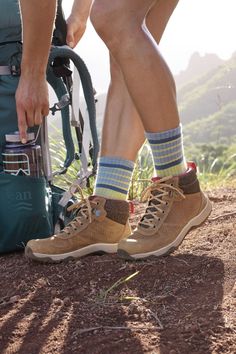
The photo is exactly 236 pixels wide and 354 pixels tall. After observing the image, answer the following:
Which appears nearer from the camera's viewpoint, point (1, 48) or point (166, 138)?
point (166, 138)

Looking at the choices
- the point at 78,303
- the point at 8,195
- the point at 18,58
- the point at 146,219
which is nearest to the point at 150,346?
the point at 78,303

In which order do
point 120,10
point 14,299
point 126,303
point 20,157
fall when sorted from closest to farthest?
point 126,303, point 14,299, point 120,10, point 20,157

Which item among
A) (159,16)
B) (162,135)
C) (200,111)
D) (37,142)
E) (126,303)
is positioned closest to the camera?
(126,303)

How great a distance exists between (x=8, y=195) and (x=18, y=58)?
0.63 meters

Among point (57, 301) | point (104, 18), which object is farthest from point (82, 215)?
point (104, 18)

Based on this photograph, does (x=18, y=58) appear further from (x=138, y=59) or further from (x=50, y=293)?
(x=50, y=293)

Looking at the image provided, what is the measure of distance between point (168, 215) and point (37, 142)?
2.85 feet

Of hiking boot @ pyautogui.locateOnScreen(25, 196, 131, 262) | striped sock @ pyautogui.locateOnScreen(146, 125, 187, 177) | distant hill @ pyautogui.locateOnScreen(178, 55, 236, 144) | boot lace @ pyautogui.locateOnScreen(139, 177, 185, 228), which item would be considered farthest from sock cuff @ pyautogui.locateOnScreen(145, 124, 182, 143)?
distant hill @ pyautogui.locateOnScreen(178, 55, 236, 144)

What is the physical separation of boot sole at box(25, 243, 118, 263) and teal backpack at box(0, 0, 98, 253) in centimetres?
36

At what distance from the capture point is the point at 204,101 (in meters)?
35.7

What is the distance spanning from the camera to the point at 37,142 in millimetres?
3162

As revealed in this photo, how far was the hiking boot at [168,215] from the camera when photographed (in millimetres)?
2504

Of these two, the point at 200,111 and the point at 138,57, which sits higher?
the point at 138,57

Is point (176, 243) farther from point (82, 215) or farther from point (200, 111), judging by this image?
point (200, 111)
